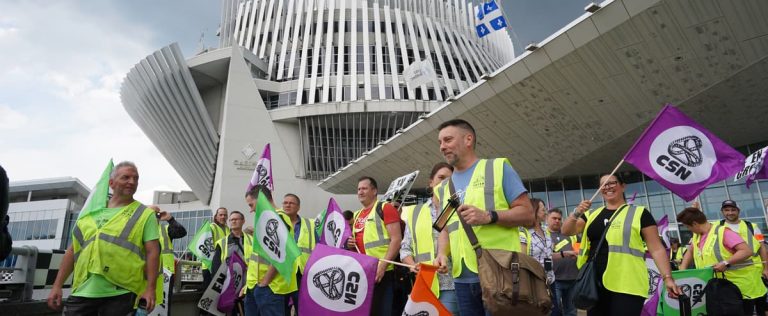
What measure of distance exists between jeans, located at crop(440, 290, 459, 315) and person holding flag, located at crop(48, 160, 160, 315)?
2.26 metres

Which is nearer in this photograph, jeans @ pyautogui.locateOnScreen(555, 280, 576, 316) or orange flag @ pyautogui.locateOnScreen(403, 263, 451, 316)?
orange flag @ pyautogui.locateOnScreen(403, 263, 451, 316)

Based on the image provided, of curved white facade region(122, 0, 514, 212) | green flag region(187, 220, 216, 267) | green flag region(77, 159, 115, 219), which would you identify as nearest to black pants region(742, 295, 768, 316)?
green flag region(77, 159, 115, 219)

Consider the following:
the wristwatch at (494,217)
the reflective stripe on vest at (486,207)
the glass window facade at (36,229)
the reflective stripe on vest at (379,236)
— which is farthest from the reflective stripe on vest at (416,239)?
the glass window facade at (36,229)

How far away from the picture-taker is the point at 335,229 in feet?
18.9

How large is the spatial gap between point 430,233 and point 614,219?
5.08 feet

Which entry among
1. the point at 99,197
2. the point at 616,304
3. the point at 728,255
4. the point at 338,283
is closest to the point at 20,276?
the point at 99,197

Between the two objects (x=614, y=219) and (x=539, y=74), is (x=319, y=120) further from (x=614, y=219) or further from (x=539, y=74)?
(x=614, y=219)

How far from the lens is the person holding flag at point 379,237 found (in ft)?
13.5

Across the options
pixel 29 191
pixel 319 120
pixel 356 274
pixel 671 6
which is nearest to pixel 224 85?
pixel 319 120

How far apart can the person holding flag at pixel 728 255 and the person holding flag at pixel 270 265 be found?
4.60 meters

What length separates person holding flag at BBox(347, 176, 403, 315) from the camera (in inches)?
A: 162

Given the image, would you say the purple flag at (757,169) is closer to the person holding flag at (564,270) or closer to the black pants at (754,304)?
the black pants at (754,304)

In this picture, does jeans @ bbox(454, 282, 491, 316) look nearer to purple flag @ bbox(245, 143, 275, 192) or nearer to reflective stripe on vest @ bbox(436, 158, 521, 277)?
reflective stripe on vest @ bbox(436, 158, 521, 277)

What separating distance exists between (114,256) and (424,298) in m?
2.32
